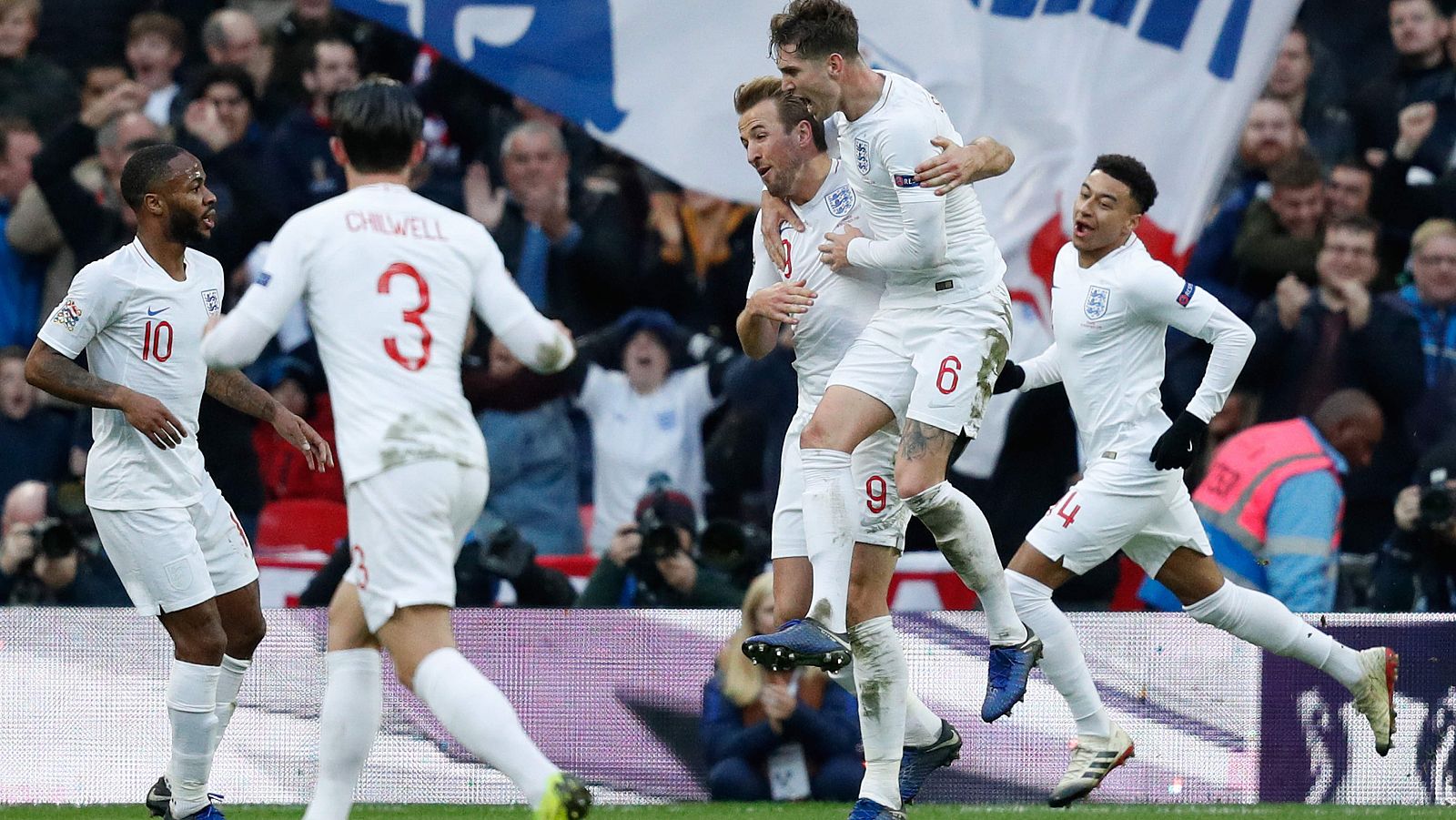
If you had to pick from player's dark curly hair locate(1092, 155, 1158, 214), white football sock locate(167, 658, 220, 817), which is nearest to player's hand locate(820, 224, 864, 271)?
player's dark curly hair locate(1092, 155, 1158, 214)

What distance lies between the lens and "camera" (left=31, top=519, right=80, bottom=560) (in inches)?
366

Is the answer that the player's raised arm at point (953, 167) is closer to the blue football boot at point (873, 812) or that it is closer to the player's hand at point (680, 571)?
the blue football boot at point (873, 812)

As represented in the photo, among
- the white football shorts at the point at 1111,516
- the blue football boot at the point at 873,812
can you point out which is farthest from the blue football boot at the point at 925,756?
the white football shorts at the point at 1111,516

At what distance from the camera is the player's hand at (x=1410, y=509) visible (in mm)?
9133

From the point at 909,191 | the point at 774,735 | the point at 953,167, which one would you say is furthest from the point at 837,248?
the point at 774,735

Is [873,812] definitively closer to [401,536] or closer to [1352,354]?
[401,536]

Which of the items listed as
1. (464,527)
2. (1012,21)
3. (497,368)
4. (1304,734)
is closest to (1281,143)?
(1012,21)

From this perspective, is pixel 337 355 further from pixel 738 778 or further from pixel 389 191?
pixel 738 778

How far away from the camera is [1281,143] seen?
1077cm

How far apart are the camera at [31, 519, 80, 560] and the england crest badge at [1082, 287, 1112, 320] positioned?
16.0 feet

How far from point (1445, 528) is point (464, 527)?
5.30m

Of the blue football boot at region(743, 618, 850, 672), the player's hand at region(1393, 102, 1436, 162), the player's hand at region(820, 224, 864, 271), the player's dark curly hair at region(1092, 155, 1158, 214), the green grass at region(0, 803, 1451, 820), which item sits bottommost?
the green grass at region(0, 803, 1451, 820)

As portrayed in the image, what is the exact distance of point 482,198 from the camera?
10.8 metres

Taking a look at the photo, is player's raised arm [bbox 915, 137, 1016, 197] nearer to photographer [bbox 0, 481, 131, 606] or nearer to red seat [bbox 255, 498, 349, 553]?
red seat [bbox 255, 498, 349, 553]
